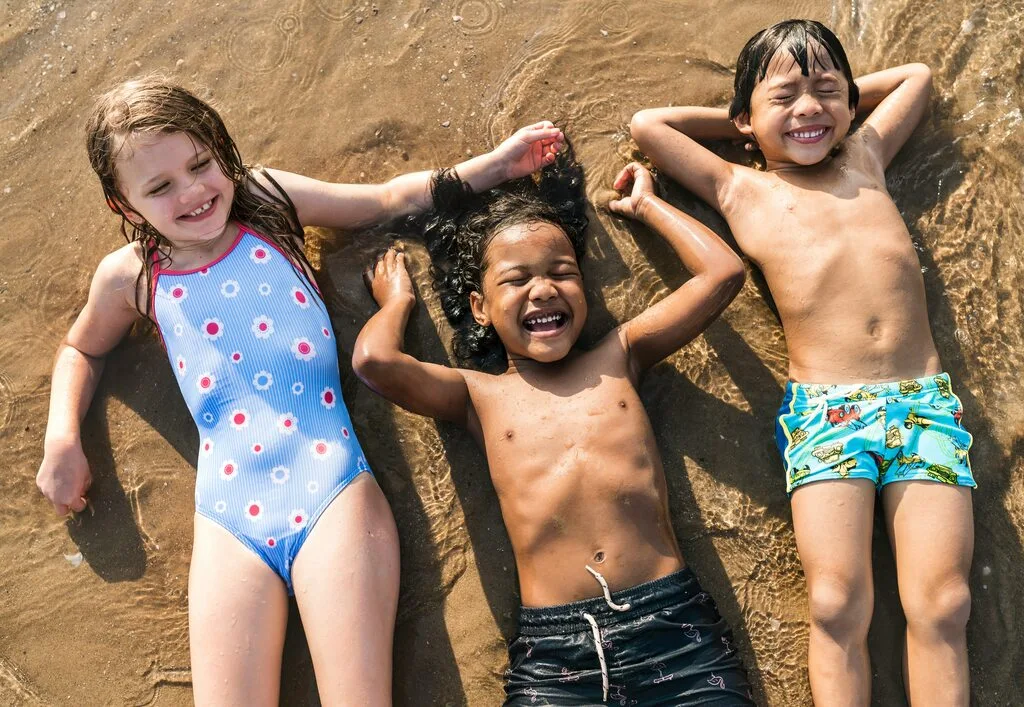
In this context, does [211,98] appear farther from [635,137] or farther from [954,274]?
[954,274]

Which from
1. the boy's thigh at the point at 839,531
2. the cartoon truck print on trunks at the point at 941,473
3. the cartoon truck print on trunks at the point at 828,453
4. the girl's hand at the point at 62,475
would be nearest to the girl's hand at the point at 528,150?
the cartoon truck print on trunks at the point at 828,453

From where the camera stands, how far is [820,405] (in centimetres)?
372

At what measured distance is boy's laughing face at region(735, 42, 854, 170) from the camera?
379 cm

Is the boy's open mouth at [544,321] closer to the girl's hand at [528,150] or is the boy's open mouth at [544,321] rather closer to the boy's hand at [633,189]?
the boy's hand at [633,189]

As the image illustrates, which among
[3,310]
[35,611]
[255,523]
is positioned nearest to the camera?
[255,523]

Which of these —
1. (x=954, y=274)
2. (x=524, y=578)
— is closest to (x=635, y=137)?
(x=954, y=274)

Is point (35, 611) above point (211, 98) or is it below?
below

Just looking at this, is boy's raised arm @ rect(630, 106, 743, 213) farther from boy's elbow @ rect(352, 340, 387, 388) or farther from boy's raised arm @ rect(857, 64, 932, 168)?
boy's elbow @ rect(352, 340, 387, 388)

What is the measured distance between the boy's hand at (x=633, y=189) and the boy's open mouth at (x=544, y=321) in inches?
28.7

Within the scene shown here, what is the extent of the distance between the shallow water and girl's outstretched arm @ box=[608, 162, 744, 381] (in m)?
0.33

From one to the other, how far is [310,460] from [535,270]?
1231 millimetres

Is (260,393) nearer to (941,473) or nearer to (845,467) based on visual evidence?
(845,467)

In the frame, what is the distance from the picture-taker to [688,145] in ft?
13.3

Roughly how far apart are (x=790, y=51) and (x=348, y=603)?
9.81ft
